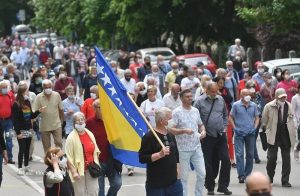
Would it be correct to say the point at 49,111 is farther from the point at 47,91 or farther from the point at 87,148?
the point at 87,148

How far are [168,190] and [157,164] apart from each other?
35cm

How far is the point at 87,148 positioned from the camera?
1420cm

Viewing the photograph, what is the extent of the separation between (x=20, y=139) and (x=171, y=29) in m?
26.0

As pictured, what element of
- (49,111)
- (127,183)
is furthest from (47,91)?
(127,183)

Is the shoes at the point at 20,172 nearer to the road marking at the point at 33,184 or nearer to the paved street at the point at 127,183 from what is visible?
the paved street at the point at 127,183

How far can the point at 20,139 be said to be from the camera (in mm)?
19875

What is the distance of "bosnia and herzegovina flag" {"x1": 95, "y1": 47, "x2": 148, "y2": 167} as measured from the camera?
14.3m

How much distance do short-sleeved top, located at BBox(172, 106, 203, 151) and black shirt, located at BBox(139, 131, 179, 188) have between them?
7.65ft

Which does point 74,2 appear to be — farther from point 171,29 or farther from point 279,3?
point 279,3

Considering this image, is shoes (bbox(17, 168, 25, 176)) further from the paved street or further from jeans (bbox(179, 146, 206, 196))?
jeans (bbox(179, 146, 206, 196))

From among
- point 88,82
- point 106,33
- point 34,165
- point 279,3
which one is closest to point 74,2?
point 106,33

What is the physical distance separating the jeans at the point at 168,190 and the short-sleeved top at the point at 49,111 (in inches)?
298

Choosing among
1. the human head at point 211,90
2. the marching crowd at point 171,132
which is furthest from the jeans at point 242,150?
the human head at point 211,90

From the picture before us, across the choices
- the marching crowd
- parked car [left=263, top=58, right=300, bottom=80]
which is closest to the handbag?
the marching crowd
